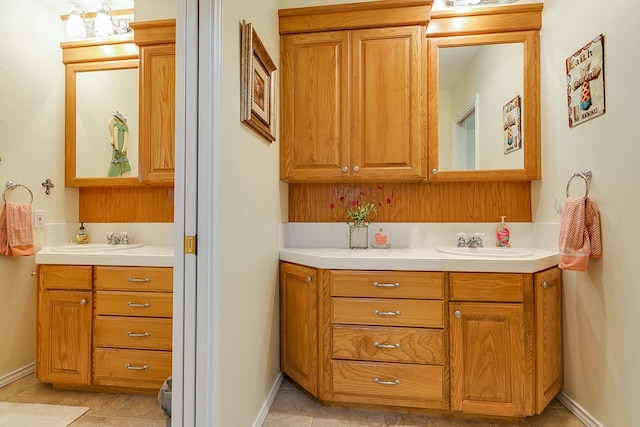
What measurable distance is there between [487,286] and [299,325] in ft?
3.59

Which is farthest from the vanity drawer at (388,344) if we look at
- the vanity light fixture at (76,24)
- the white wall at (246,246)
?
the vanity light fixture at (76,24)

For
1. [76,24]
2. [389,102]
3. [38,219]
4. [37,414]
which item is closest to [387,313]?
[389,102]

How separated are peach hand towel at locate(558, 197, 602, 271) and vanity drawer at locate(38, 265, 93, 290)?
8.79 ft

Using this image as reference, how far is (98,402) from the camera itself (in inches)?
72.1

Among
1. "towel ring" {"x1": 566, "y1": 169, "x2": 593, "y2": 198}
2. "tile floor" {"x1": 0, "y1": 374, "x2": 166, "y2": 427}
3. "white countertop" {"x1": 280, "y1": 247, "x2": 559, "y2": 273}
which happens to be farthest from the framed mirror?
"towel ring" {"x1": 566, "y1": 169, "x2": 593, "y2": 198}

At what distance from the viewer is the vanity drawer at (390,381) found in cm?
167

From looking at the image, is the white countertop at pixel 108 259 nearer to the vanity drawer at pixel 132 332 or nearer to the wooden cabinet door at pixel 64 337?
the wooden cabinet door at pixel 64 337

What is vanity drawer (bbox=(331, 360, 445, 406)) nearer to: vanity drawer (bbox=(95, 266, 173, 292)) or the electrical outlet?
vanity drawer (bbox=(95, 266, 173, 292))

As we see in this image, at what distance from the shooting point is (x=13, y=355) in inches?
76.6

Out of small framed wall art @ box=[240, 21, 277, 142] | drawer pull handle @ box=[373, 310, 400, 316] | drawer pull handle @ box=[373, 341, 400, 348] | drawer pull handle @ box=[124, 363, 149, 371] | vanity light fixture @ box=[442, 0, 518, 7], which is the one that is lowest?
drawer pull handle @ box=[124, 363, 149, 371]

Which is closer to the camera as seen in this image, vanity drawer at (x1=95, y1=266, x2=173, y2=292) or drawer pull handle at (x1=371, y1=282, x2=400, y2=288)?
drawer pull handle at (x1=371, y1=282, x2=400, y2=288)

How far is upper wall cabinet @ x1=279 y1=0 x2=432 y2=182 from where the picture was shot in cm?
205

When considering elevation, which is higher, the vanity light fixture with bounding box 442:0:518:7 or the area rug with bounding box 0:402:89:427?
the vanity light fixture with bounding box 442:0:518:7

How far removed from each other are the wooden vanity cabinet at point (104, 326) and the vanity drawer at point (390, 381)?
103 cm
